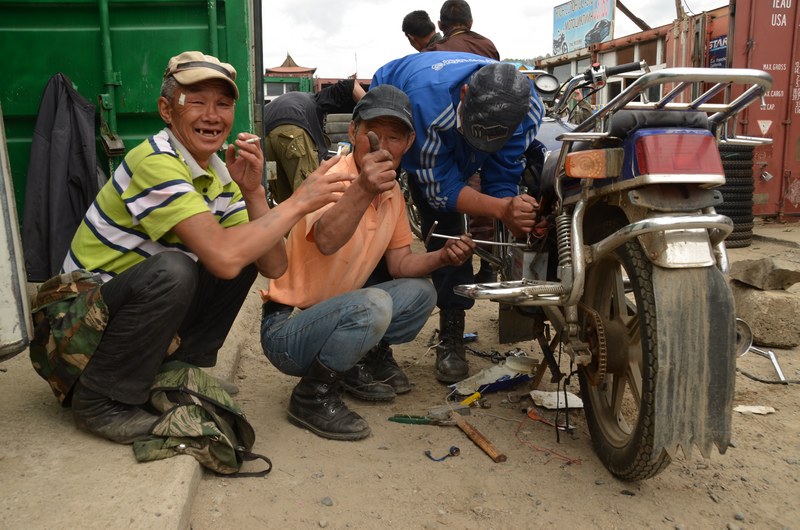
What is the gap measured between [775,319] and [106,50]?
3816 mm

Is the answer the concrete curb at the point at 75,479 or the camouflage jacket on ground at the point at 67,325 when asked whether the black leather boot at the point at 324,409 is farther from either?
the camouflage jacket on ground at the point at 67,325

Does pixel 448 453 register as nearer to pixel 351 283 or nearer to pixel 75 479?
pixel 351 283

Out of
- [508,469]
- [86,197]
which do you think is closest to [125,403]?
[508,469]

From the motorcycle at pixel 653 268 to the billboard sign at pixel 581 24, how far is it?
15.0m

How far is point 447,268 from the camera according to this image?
11.1ft

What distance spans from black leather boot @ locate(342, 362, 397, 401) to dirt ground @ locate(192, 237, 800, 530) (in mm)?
45

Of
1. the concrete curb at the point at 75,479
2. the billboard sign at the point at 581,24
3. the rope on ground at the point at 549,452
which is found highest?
the billboard sign at the point at 581,24

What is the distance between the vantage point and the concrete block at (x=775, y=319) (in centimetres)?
368

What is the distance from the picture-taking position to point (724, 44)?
8.20 metres

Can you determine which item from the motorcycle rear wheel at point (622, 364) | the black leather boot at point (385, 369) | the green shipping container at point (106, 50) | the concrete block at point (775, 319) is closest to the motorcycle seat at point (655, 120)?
the motorcycle rear wheel at point (622, 364)

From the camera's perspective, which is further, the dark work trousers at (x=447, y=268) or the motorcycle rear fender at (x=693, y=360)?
the dark work trousers at (x=447, y=268)

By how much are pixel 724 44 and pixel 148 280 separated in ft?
26.6

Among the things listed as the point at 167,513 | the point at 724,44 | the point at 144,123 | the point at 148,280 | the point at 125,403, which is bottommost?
the point at 167,513

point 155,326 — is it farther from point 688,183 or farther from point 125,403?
point 688,183
